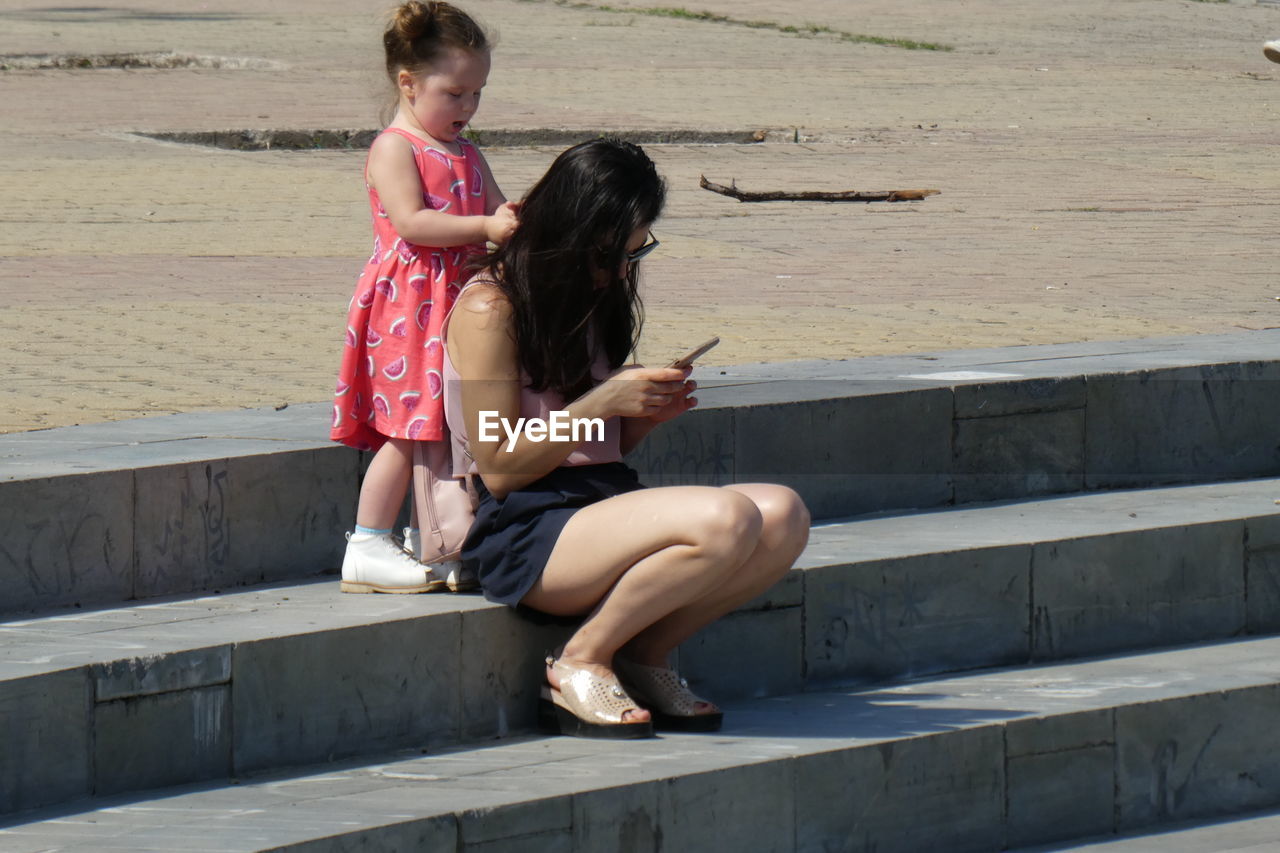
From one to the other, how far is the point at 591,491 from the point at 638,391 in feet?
0.95

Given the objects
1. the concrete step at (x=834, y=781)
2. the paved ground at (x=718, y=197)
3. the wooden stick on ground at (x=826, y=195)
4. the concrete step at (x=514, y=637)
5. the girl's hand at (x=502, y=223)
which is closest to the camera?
the concrete step at (x=834, y=781)

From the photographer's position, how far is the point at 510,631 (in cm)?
412

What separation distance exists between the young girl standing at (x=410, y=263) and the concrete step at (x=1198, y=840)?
1426mm

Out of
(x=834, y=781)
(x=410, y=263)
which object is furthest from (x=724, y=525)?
(x=410, y=263)

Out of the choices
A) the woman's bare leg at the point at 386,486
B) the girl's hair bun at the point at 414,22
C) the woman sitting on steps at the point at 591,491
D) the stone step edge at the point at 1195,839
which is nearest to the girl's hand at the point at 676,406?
the woman sitting on steps at the point at 591,491

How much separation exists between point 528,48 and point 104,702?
16297 mm

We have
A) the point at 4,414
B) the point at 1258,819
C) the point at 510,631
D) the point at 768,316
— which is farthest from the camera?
the point at 768,316

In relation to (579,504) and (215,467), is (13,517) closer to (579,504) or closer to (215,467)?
(215,467)

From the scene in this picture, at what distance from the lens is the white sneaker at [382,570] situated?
4199 mm

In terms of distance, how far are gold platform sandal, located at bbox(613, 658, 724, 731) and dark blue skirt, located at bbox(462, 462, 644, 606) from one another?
11.0 inches

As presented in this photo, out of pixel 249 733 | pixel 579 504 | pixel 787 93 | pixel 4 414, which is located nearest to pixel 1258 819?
pixel 579 504

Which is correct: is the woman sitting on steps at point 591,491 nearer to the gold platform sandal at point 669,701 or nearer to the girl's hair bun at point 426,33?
the gold platform sandal at point 669,701

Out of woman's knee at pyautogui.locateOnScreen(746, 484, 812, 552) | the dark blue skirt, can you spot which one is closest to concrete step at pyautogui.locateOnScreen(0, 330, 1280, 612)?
the dark blue skirt

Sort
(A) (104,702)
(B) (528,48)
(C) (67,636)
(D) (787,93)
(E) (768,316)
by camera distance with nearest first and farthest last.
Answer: (A) (104,702), (C) (67,636), (E) (768,316), (D) (787,93), (B) (528,48)
